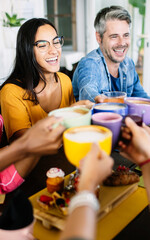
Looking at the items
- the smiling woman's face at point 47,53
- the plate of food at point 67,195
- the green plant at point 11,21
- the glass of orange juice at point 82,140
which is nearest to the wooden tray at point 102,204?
the plate of food at point 67,195

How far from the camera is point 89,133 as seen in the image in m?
0.71

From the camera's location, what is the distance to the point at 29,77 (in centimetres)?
162

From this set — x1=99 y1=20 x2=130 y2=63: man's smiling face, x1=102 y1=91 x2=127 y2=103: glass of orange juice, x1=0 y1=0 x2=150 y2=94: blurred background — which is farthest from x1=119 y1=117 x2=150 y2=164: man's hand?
x1=0 y1=0 x2=150 y2=94: blurred background

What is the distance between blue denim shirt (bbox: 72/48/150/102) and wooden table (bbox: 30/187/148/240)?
2.59ft

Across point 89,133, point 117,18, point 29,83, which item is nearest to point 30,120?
point 29,83

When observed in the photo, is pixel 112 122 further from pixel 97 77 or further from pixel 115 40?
pixel 115 40

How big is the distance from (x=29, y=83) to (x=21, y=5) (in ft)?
9.64

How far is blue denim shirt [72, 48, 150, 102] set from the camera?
1717 mm

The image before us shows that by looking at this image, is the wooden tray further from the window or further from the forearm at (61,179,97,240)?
the window

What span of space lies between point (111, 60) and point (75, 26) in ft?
13.0

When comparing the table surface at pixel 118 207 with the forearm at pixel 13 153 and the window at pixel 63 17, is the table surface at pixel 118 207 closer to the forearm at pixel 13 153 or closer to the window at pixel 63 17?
the forearm at pixel 13 153

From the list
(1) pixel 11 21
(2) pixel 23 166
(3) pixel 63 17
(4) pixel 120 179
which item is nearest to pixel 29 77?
(2) pixel 23 166

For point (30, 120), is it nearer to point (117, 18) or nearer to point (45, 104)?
point (45, 104)

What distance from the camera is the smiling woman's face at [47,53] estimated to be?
160 cm
